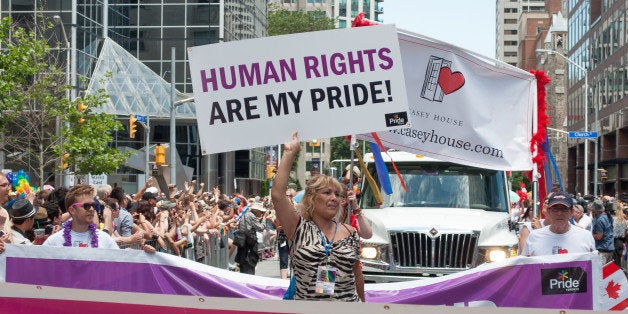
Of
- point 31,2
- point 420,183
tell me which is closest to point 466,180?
point 420,183

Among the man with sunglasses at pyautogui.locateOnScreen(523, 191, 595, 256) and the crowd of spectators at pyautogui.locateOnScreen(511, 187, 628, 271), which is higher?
the man with sunglasses at pyautogui.locateOnScreen(523, 191, 595, 256)

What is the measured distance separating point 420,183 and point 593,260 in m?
6.67

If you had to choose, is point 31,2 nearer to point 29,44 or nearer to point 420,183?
point 29,44

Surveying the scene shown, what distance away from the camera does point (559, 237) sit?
27.3ft

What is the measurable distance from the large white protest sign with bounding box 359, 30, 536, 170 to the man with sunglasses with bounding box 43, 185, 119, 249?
2.60 metres

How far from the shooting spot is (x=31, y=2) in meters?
49.6

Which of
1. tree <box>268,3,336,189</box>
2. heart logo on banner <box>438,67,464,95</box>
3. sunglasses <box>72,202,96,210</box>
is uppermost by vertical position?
tree <box>268,3,336,189</box>

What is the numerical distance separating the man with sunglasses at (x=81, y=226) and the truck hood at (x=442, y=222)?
18.9 ft

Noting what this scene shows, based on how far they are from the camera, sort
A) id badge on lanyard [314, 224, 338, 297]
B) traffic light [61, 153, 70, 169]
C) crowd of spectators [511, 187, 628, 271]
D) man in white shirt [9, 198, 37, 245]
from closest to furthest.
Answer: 1. id badge on lanyard [314, 224, 338, 297]
2. man in white shirt [9, 198, 37, 245]
3. crowd of spectators [511, 187, 628, 271]
4. traffic light [61, 153, 70, 169]

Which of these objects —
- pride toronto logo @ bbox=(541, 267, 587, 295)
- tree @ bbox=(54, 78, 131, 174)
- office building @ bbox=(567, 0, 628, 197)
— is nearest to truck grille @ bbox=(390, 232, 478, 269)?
pride toronto logo @ bbox=(541, 267, 587, 295)

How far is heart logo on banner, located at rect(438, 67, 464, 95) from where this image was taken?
9.66m

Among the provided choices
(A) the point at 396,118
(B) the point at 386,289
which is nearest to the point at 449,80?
(B) the point at 386,289

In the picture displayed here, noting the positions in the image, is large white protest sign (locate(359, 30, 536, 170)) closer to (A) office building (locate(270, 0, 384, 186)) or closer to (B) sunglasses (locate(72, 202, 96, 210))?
(B) sunglasses (locate(72, 202, 96, 210))

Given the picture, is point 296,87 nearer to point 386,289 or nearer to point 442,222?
point 386,289
